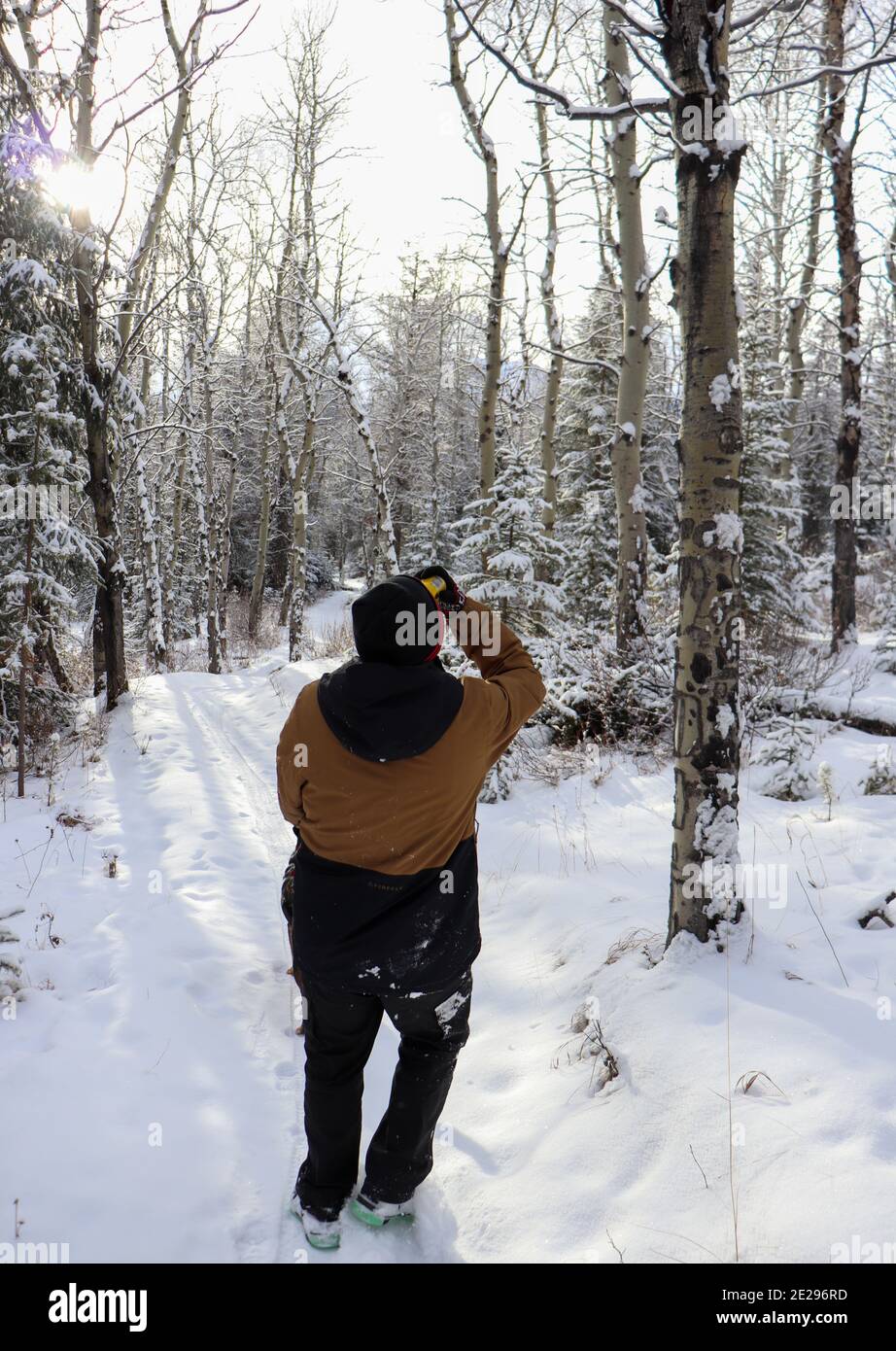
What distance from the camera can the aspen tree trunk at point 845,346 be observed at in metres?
12.1

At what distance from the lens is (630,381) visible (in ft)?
30.4

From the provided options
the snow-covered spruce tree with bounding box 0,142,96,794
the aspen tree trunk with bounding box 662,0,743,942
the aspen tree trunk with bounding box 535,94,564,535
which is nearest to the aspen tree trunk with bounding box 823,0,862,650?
the aspen tree trunk with bounding box 535,94,564,535

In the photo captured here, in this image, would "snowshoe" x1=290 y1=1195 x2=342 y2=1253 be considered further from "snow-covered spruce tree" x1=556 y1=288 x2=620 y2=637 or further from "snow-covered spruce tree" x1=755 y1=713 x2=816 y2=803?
"snow-covered spruce tree" x1=556 y1=288 x2=620 y2=637

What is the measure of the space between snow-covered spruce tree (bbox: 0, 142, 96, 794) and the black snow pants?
6.71 metres

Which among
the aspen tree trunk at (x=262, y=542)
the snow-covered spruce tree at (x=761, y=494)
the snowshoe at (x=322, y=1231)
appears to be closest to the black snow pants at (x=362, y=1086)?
the snowshoe at (x=322, y=1231)

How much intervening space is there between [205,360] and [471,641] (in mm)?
18356

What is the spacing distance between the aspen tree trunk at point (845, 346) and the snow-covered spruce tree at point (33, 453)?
11.4 meters

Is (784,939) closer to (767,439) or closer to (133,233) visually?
(767,439)

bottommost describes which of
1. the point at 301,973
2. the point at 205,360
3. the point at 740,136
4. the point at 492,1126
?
the point at 492,1126

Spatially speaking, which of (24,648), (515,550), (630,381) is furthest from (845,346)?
(24,648)

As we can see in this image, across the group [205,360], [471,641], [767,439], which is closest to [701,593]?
[471,641]

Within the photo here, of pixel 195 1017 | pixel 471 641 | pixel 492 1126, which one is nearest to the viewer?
pixel 471 641

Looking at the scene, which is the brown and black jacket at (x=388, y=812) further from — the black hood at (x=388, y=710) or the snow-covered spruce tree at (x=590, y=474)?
the snow-covered spruce tree at (x=590, y=474)

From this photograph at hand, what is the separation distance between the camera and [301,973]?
2602 millimetres
